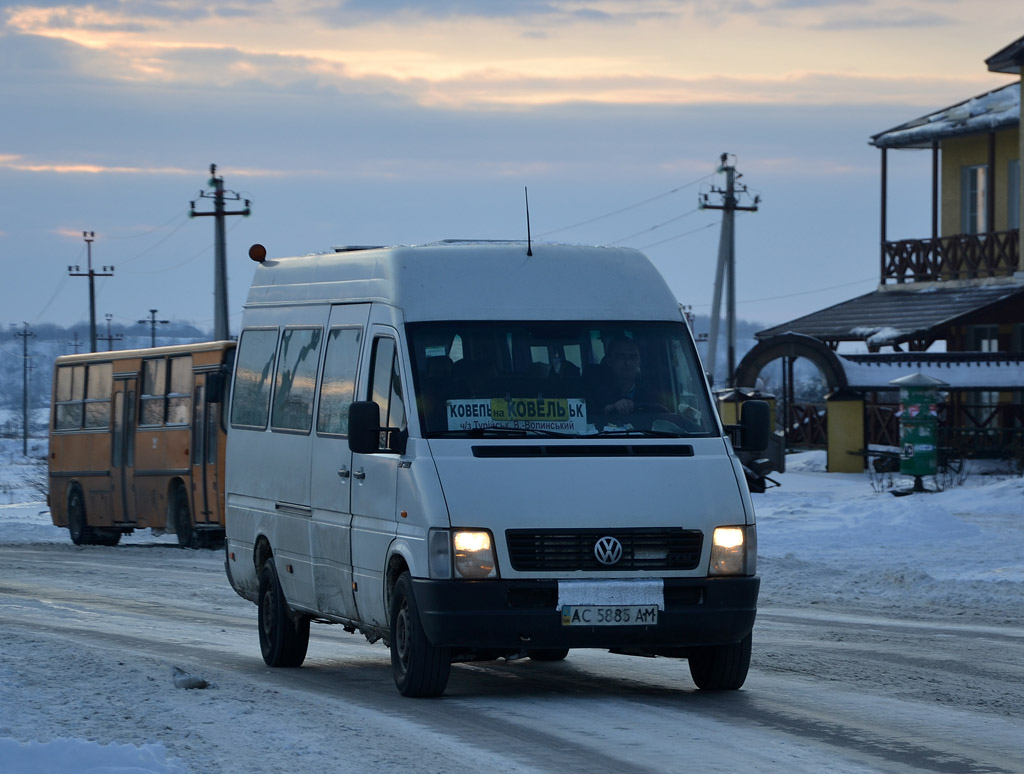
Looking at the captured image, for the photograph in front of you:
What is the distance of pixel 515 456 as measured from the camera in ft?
30.2

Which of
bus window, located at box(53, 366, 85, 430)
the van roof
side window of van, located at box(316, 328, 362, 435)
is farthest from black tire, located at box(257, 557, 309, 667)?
bus window, located at box(53, 366, 85, 430)

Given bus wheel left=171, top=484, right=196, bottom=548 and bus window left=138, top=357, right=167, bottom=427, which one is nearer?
bus wheel left=171, top=484, right=196, bottom=548

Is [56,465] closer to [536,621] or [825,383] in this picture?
[825,383]

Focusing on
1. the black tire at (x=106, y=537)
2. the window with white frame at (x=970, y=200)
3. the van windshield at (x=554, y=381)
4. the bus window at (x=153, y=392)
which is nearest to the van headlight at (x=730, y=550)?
the van windshield at (x=554, y=381)

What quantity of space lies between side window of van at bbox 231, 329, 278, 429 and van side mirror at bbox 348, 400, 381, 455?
2599 mm

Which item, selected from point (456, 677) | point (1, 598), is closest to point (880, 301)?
point (1, 598)

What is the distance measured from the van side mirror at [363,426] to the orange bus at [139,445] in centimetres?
1434

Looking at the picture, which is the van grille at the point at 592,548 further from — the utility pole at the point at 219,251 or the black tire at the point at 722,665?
the utility pole at the point at 219,251

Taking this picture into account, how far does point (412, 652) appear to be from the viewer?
938cm

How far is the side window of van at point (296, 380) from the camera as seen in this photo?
1121cm

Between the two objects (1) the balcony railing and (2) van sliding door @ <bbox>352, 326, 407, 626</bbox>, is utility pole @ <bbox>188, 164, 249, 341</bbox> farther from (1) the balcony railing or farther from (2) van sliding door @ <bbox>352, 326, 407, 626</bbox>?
(2) van sliding door @ <bbox>352, 326, 407, 626</bbox>

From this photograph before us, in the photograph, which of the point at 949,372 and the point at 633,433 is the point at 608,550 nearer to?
the point at 633,433

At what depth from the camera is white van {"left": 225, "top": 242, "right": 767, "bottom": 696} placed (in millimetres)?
9047

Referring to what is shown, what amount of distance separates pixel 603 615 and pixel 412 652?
42.1 inches
